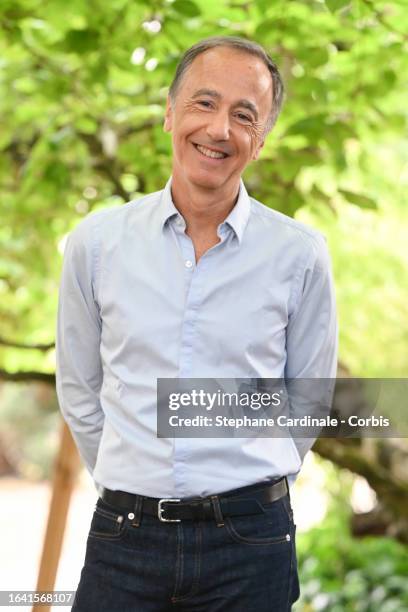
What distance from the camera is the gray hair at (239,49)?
199 cm

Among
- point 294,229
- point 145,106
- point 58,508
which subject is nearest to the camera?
point 294,229

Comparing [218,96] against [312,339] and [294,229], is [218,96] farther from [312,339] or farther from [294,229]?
[312,339]

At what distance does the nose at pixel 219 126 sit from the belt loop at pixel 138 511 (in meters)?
0.69

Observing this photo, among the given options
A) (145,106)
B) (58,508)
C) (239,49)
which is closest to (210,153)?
(239,49)

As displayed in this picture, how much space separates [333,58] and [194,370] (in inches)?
58.7

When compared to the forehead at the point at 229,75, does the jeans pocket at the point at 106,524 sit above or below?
below

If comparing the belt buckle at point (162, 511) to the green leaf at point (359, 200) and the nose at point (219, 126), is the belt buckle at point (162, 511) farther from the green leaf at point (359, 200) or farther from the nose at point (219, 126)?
the green leaf at point (359, 200)

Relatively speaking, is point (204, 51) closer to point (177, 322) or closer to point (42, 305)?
point (177, 322)

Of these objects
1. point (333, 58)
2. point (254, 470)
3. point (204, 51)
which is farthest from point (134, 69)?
point (254, 470)

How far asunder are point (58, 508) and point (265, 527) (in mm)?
2131

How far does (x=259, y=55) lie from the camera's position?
201 centimetres

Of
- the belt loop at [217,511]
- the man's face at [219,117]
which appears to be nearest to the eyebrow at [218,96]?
the man's face at [219,117]

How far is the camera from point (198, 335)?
1896 millimetres

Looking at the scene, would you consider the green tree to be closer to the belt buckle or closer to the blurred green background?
the blurred green background
